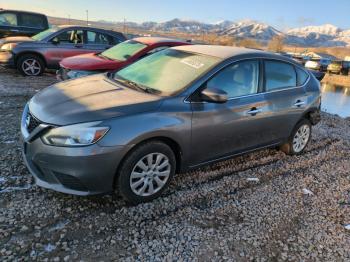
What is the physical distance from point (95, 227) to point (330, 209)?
2.78 metres

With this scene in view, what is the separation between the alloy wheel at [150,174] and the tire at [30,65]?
790 cm

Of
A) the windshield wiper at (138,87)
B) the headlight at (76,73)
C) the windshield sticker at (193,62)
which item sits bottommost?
the headlight at (76,73)

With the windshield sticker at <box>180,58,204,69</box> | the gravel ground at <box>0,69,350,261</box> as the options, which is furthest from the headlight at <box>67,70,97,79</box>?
the windshield sticker at <box>180,58,204,69</box>

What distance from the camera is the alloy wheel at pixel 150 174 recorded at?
3.67 metres

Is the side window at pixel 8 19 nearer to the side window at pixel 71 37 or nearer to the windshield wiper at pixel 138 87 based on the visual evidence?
the side window at pixel 71 37

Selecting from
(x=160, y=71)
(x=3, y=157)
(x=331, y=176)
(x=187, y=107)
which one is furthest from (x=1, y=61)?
(x=331, y=176)

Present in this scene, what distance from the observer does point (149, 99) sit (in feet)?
12.5

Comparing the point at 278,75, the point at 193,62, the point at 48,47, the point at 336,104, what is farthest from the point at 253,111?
the point at 336,104

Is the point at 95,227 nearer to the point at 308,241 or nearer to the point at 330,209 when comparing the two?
the point at 308,241

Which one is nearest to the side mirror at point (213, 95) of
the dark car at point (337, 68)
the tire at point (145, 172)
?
the tire at point (145, 172)

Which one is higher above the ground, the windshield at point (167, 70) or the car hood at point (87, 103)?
the windshield at point (167, 70)

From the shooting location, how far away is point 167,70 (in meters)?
4.50

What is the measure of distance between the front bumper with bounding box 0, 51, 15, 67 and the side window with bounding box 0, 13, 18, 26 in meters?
4.47

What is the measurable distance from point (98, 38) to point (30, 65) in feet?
7.15
